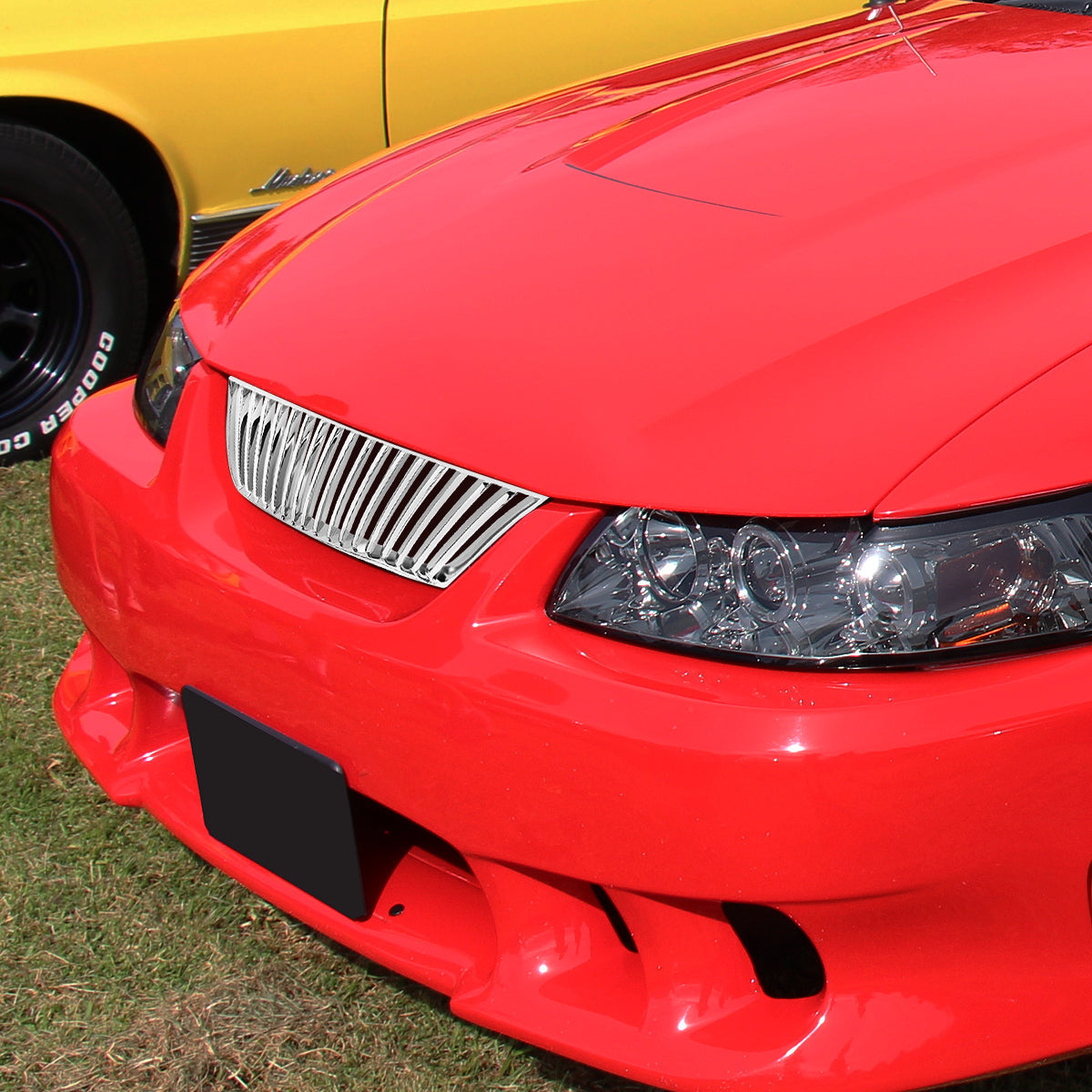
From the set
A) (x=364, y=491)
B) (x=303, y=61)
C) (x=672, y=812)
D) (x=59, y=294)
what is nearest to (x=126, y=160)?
(x=59, y=294)

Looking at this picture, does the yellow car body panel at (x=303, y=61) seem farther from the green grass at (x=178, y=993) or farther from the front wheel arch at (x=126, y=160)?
the green grass at (x=178, y=993)

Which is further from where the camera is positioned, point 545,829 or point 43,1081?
point 43,1081

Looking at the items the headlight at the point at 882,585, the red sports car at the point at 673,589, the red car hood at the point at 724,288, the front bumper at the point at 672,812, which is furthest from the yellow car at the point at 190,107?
the headlight at the point at 882,585

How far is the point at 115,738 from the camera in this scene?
2.15 metres

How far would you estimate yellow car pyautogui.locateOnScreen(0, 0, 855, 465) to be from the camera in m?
3.29

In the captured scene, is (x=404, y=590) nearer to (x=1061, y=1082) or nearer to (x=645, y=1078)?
(x=645, y=1078)

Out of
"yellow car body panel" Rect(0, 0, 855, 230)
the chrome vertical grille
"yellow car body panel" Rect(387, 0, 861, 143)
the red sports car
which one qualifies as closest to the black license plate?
the red sports car

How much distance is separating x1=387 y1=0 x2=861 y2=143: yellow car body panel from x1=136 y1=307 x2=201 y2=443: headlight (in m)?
1.53

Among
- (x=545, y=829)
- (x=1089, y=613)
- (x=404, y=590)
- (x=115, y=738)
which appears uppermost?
(x=1089, y=613)

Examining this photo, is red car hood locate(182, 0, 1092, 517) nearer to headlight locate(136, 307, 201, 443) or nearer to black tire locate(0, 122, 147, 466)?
headlight locate(136, 307, 201, 443)

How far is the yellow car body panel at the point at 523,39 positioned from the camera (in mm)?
3453

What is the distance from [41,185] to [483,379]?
7.11 feet

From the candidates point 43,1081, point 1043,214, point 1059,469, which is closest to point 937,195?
point 1043,214

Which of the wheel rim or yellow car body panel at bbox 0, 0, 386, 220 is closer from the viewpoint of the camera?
yellow car body panel at bbox 0, 0, 386, 220
